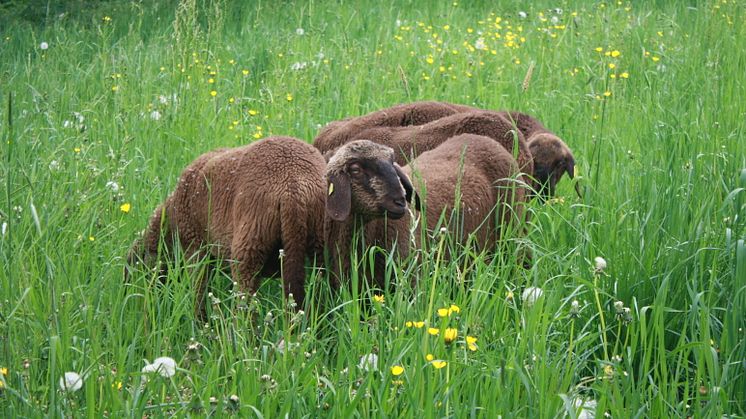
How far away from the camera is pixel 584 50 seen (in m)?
10.1

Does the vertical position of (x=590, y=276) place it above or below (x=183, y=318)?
above

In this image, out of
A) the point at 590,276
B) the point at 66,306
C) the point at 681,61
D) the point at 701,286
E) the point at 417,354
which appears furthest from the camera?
the point at 681,61

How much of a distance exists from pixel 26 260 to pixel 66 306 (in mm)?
867

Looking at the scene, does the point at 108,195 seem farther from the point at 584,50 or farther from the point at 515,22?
the point at 515,22

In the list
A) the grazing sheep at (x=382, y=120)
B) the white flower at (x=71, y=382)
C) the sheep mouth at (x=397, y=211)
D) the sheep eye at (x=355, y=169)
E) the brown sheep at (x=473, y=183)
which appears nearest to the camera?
the white flower at (x=71, y=382)

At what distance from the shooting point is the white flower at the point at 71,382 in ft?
10.9

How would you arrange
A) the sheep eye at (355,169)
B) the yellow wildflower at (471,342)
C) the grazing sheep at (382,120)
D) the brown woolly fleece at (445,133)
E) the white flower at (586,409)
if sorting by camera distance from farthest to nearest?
the grazing sheep at (382,120) < the brown woolly fleece at (445,133) < the sheep eye at (355,169) < the yellow wildflower at (471,342) < the white flower at (586,409)

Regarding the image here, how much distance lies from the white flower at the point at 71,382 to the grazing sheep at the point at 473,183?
247 centimetres

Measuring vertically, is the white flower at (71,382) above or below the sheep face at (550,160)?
above

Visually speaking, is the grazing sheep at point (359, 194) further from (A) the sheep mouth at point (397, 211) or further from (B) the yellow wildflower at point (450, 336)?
(B) the yellow wildflower at point (450, 336)

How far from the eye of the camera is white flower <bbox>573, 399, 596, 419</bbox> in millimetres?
3455

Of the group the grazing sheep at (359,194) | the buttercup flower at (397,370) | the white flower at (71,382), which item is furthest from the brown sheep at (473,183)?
the white flower at (71,382)

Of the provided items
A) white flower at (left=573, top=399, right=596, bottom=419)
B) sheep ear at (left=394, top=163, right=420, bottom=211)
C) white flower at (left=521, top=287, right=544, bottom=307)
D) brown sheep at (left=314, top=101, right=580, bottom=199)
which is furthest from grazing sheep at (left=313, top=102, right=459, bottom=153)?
white flower at (left=573, top=399, right=596, bottom=419)

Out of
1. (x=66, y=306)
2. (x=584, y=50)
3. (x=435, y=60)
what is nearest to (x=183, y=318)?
(x=66, y=306)
